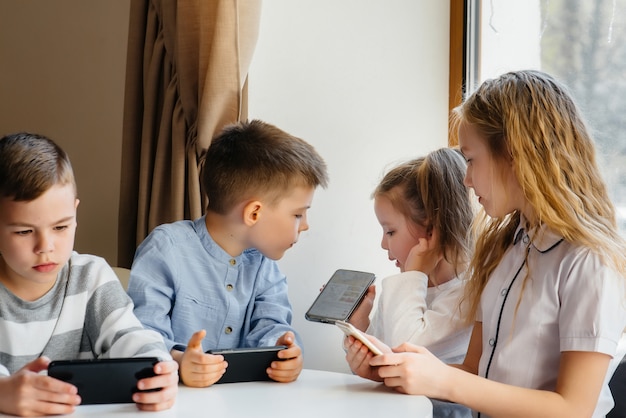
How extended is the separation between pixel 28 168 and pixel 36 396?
0.39m

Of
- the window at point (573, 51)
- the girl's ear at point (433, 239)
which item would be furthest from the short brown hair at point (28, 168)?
the window at point (573, 51)

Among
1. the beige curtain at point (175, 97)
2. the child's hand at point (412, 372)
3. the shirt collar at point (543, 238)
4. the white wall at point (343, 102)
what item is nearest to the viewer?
the child's hand at point (412, 372)

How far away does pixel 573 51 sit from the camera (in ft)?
6.43

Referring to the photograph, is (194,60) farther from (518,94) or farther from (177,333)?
(518,94)

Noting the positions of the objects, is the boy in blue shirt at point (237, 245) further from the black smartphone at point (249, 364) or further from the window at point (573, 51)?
the window at point (573, 51)

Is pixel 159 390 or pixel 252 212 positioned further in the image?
pixel 252 212

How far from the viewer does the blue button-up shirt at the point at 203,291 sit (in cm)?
162

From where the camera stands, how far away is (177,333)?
1.67 meters

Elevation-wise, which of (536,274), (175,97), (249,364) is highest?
(175,97)

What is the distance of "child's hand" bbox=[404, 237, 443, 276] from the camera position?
5.68 feet

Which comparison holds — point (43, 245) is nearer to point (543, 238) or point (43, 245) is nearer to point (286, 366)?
point (286, 366)

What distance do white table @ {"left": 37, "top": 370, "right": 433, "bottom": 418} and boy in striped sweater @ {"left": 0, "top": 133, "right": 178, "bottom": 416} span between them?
0.12 meters

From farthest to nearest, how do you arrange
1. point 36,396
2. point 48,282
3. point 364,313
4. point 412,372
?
1. point 364,313
2. point 48,282
3. point 412,372
4. point 36,396

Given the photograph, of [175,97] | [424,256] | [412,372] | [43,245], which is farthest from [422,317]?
[175,97]
